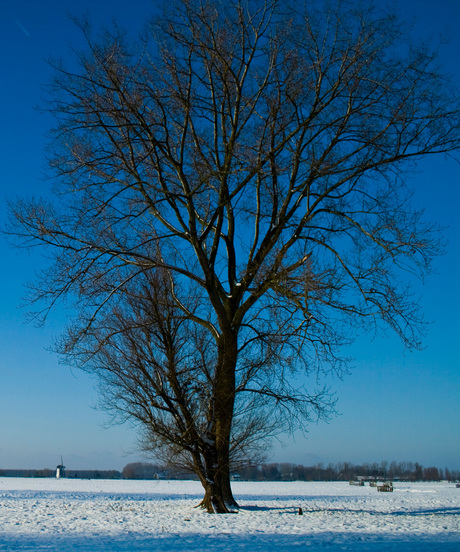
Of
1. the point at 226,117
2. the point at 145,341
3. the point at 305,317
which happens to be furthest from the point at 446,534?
the point at 226,117

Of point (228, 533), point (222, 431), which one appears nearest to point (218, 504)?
point (222, 431)

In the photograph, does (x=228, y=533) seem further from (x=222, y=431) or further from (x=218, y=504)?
(x=222, y=431)

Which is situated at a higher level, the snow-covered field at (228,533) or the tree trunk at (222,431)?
the tree trunk at (222,431)

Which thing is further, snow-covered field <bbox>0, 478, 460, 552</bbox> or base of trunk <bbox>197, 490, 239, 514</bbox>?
base of trunk <bbox>197, 490, 239, 514</bbox>

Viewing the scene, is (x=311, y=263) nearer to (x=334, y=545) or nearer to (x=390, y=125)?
(x=390, y=125)

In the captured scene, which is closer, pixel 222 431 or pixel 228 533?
pixel 228 533

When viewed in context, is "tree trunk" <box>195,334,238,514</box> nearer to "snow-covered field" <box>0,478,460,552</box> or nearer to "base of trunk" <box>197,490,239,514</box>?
"base of trunk" <box>197,490,239,514</box>

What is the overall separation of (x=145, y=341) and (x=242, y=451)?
3.84 m

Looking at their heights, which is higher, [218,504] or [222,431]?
[222,431]

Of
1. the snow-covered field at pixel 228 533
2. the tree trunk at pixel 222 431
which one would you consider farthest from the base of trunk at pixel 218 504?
the snow-covered field at pixel 228 533

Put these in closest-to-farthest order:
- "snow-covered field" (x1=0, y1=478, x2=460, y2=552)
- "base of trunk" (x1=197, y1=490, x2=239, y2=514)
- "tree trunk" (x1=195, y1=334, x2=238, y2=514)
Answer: "snow-covered field" (x1=0, y1=478, x2=460, y2=552) < "base of trunk" (x1=197, y1=490, x2=239, y2=514) < "tree trunk" (x1=195, y1=334, x2=238, y2=514)

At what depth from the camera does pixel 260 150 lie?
1287cm

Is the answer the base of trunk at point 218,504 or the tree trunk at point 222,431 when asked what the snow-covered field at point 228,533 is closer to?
the base of trunk at point 218,504

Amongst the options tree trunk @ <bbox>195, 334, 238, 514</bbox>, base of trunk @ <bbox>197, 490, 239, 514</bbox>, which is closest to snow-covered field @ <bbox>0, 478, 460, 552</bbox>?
base of trunk @ <bbox>197, 490, 239, 514</bbox>
